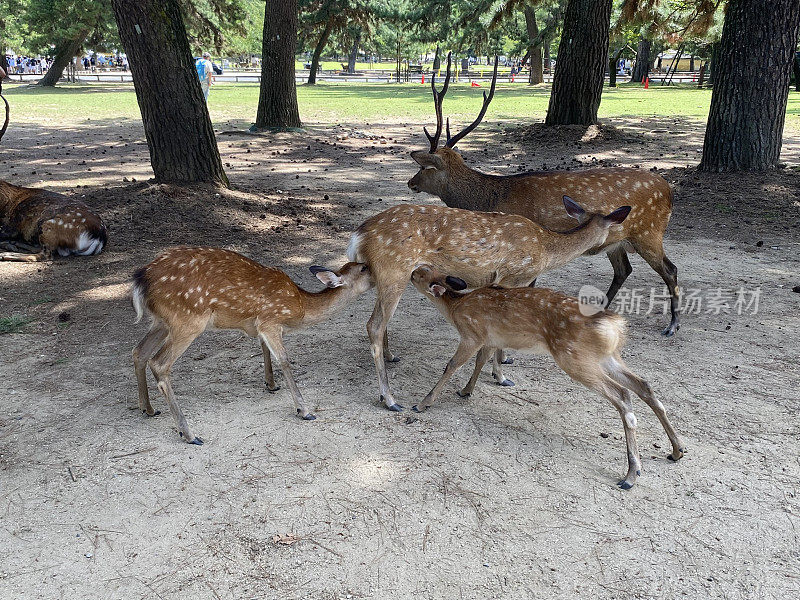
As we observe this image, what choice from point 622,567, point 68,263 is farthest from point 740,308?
point 68,263

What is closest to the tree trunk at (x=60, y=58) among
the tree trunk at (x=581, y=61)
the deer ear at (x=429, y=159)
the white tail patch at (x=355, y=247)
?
the tree trunk at (x=581, y=61)

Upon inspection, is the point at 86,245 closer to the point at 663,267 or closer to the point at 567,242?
the point at 567,242

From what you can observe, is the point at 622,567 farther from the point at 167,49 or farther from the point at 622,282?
the point at 167,49

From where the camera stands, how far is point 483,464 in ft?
11.2

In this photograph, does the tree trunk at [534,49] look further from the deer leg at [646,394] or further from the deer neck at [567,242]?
the deer leg at [646,394]

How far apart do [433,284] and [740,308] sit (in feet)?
8.83

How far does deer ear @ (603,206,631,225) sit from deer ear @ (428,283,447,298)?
119 cm

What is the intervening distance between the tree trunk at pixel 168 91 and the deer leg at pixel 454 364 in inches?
189

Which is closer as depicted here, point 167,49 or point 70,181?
point 167,49

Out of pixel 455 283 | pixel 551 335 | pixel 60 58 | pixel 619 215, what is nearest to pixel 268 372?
pixel 455 283

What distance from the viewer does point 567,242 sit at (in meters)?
4.47

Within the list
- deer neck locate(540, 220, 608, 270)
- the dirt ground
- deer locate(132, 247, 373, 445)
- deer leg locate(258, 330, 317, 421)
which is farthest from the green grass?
deer neck locate(540, 220, 608, 270)

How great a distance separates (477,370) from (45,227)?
171 inches

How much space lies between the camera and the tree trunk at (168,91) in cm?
709
